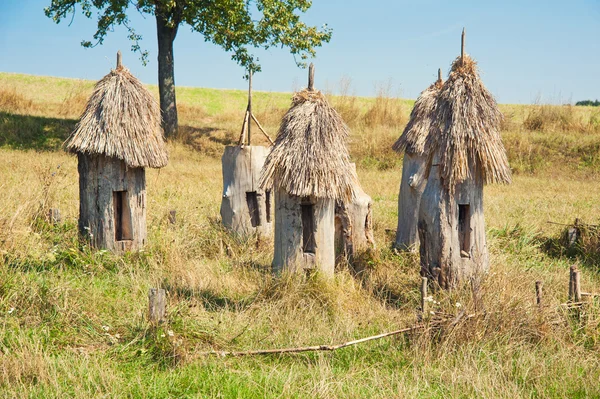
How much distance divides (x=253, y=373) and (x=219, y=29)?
56.3ft

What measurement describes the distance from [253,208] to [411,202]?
2.51 m

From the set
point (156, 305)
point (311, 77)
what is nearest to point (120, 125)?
point (311, 77)

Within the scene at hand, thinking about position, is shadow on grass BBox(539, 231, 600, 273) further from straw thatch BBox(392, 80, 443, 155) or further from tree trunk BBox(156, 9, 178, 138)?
tree trunk BBox(156, 9, 178, 138)

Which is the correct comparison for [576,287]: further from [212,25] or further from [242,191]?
[212,25]

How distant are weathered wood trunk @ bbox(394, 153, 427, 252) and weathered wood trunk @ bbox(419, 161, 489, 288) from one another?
7.19 feet

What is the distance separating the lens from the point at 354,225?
29.0ft

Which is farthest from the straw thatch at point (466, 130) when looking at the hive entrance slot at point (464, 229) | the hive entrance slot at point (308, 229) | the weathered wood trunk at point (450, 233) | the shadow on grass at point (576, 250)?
the shadow on grass at point (576, 250)

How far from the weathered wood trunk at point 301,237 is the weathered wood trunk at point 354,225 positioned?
1.69 meters

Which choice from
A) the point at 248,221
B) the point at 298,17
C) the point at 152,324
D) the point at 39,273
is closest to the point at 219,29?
the point at 298,17

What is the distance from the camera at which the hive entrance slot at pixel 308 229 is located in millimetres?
6973

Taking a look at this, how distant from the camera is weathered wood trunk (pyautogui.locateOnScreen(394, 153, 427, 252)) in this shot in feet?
29.9

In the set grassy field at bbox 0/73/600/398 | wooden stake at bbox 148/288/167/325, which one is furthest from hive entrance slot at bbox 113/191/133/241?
wooden stake at bbox 148/288/167/325

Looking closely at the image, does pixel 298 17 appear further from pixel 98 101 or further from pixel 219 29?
pixel 98 101

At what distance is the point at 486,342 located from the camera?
5.27m
